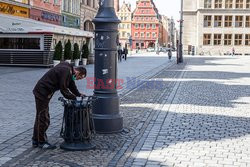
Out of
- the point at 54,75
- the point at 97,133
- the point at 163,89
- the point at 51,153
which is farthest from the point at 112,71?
the point at 163,89

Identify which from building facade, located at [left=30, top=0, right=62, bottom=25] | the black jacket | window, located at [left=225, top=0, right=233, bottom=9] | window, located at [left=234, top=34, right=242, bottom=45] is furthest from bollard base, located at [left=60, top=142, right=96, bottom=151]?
window, located at [left=225, top=0, right=233, bottom=9]

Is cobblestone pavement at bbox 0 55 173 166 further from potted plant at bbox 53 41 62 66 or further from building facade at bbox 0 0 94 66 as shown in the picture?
building facade at bbox 0 0 94 66

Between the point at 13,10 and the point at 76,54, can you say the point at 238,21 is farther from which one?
the point at 13,10

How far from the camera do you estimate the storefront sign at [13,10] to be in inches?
977

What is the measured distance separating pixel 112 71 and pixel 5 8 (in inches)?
767

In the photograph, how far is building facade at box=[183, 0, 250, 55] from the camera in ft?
227

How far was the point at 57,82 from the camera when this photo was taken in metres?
6.14

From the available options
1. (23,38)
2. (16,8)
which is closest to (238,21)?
(16,8)

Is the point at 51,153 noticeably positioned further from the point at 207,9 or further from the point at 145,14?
the point at 145,14

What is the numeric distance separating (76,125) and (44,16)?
25887 millimetres

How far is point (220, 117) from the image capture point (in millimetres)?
9273

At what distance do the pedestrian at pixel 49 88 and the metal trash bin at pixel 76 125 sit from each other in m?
0.17

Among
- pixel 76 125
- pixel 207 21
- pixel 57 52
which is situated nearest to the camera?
pixel 76 125

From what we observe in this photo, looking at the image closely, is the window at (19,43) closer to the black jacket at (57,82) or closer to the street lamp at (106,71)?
the street lamp at (106,71)
